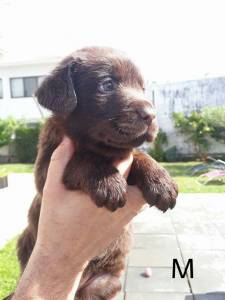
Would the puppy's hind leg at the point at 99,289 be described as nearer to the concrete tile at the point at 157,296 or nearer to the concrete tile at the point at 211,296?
the concrete tile at the point at 157,296

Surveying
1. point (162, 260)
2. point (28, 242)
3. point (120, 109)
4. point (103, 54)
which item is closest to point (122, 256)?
point (28, 242)

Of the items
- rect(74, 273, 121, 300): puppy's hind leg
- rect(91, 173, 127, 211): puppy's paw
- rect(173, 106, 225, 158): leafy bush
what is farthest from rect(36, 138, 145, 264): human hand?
rect(173, 106, 225, 158): leafy bush

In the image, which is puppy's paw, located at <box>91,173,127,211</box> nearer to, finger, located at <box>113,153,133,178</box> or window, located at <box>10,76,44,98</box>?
finger, located at <box>113,153,133,178</box>

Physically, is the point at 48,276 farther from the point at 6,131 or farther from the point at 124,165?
the point at 6,131

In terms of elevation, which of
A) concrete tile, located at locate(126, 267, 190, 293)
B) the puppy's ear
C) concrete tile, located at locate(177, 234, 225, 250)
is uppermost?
the puppy's ear

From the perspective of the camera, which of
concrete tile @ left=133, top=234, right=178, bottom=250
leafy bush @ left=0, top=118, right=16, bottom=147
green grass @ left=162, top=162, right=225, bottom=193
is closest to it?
concrete tile @ left=133, top=234, right=178, bottom=250

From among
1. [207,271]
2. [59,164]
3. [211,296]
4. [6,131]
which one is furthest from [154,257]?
[6,131]

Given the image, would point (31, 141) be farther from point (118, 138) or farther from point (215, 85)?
point (118, 138)
